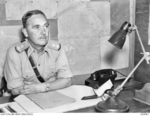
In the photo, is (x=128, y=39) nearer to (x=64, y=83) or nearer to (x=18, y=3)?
(x=64, y=83)

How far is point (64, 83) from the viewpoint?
2.10 metres

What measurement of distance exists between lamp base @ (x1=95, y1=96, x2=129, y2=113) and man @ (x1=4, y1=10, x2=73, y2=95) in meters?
0.67

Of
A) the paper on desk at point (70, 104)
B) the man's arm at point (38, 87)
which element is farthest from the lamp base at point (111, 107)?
the man's arm at point (38, 87)

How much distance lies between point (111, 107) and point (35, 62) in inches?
37.0

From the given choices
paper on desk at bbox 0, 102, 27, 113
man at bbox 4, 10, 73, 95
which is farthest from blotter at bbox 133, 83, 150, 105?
paper on desk at bbox 0, 102, 27, 113

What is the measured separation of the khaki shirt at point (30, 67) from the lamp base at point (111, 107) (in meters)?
0.75

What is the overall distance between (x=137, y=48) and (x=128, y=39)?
0.17 metres

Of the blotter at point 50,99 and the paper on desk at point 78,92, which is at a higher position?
the blotter at point 50,99

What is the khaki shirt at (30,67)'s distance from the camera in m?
2.03

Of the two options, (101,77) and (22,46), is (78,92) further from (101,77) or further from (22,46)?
(22,46)

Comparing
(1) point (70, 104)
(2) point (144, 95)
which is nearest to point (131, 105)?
(2) point (144, 95)

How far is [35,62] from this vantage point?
209 centimetres

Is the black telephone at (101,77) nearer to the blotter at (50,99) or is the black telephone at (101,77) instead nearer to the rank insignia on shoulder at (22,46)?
the blotter at (50,99)

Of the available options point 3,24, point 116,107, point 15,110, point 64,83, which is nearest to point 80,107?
point 116,107
